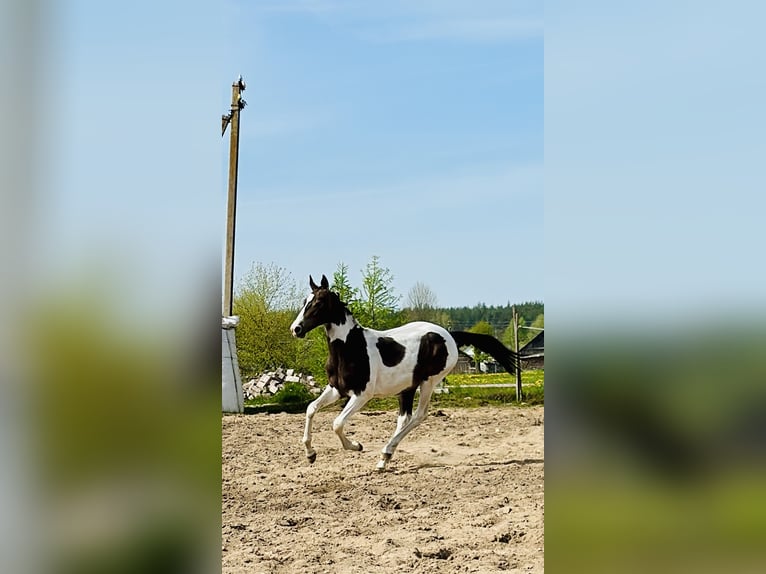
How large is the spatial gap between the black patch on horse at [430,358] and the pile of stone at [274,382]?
3234 millimetres

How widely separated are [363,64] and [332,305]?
5.41m

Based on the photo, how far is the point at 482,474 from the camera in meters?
5.41

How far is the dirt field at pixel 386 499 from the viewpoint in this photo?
11.5 feet

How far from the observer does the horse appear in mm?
5566

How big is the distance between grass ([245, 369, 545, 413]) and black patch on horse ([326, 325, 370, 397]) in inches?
119

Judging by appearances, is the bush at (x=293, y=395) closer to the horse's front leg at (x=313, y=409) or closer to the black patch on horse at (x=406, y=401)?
the black patch on horse at (x=406, y=401)

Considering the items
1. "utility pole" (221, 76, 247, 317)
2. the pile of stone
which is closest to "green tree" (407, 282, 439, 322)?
the pile of stone

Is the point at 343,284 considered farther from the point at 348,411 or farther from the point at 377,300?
the point at 348,411

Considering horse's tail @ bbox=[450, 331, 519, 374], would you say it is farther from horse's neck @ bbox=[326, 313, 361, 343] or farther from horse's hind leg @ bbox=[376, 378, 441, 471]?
horse's neck @ bbox=[326, 313, 361, 343]

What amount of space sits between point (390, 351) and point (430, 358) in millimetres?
304

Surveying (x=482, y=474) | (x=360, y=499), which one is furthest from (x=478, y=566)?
(x=482, y=474)
